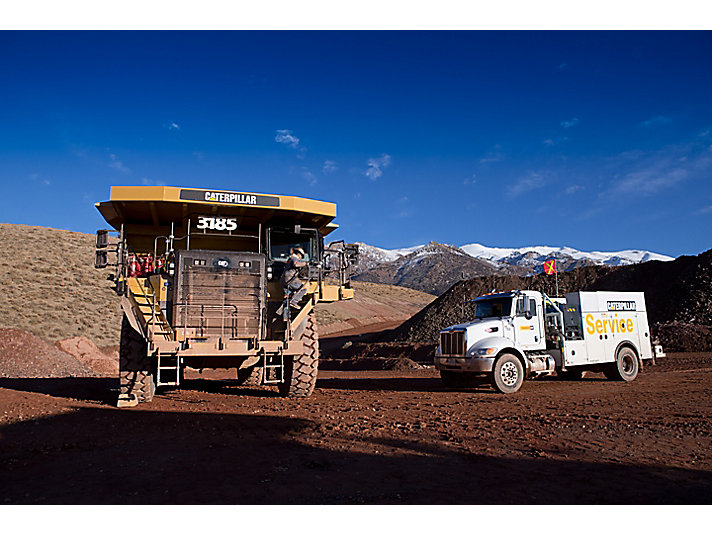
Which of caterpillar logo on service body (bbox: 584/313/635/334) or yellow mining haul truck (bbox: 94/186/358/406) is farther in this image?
caterpillar logo on service body (bbox: 584/313/635/334)

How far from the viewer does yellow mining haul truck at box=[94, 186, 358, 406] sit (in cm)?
969

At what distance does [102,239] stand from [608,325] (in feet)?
45.0

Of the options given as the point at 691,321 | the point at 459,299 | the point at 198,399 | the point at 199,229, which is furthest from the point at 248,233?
the point at 459,299

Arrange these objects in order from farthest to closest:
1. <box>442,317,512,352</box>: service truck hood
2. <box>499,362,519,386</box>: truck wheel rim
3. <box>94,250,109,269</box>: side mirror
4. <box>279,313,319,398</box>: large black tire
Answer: <box>442,317,512,352</box>: service truck hood → <box>499,362,519,386</box>: truck wheel rim → <box>279,313,319,398</box>: large black tire → <box>94,250,109,269</box>: side mirror

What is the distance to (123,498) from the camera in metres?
4.32

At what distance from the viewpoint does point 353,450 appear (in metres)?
6.13

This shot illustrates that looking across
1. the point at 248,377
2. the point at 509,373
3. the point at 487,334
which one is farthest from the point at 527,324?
the point at 248,377

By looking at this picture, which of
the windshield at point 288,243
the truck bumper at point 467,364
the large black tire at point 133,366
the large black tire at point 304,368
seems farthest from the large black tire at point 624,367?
the large black tire at point 133,366

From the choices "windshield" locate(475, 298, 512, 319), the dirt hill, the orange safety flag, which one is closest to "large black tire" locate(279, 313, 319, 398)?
"windshield" locate(475, 298, 512, 319)

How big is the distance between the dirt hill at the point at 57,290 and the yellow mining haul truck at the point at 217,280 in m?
25.1

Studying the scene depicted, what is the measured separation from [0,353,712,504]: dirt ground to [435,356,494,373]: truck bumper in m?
1.73

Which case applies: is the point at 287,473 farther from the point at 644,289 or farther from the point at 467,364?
the point at 644,289

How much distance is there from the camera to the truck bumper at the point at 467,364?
42.8ft

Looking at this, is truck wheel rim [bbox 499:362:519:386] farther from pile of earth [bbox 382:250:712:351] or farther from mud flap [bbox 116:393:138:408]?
pile of earth [bbox 382:250:712:351]
